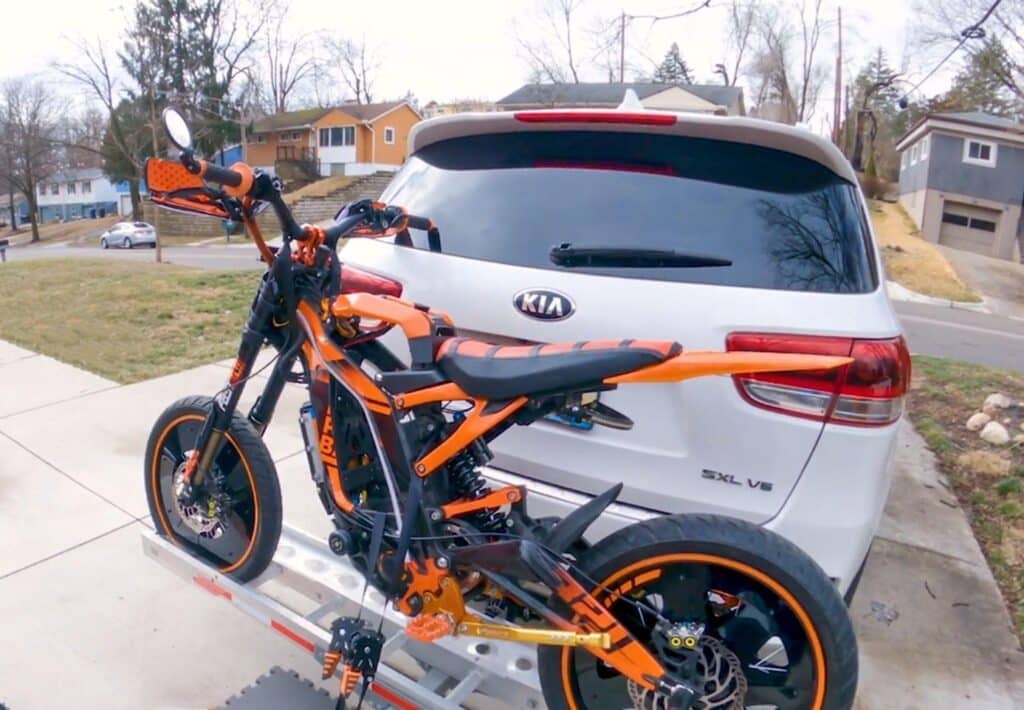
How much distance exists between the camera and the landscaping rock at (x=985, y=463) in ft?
15.0

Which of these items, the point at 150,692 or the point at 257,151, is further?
the point at 257,151

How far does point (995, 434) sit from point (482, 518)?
4677 mm

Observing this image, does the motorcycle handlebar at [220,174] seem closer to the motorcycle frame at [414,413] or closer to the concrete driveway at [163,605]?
the motorcycle frame at [414,413]

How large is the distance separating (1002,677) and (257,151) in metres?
54.9

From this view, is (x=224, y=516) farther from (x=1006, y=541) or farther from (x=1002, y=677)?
(x=1006, y=541)

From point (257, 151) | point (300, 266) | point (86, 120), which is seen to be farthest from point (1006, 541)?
point (86, 120)

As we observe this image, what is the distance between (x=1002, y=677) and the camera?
2701 millimetres

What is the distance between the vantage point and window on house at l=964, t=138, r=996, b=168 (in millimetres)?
27611

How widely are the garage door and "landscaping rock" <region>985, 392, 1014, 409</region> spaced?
2676cm

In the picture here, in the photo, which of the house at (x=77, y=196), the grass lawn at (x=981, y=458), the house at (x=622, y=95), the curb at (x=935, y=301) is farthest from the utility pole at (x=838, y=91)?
the house at (x=77, y=196)

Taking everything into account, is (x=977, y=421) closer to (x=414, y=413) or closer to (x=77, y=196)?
(x=414, y=413)

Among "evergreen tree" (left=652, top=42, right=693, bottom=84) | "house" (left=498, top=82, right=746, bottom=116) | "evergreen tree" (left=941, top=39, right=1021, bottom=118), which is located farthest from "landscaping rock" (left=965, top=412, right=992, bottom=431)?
"evergreen tree" (left=652, top=42, right=693, bottom=84)

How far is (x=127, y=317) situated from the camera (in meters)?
7.45

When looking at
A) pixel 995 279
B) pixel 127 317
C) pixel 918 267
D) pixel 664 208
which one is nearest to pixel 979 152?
pixel 995 279
